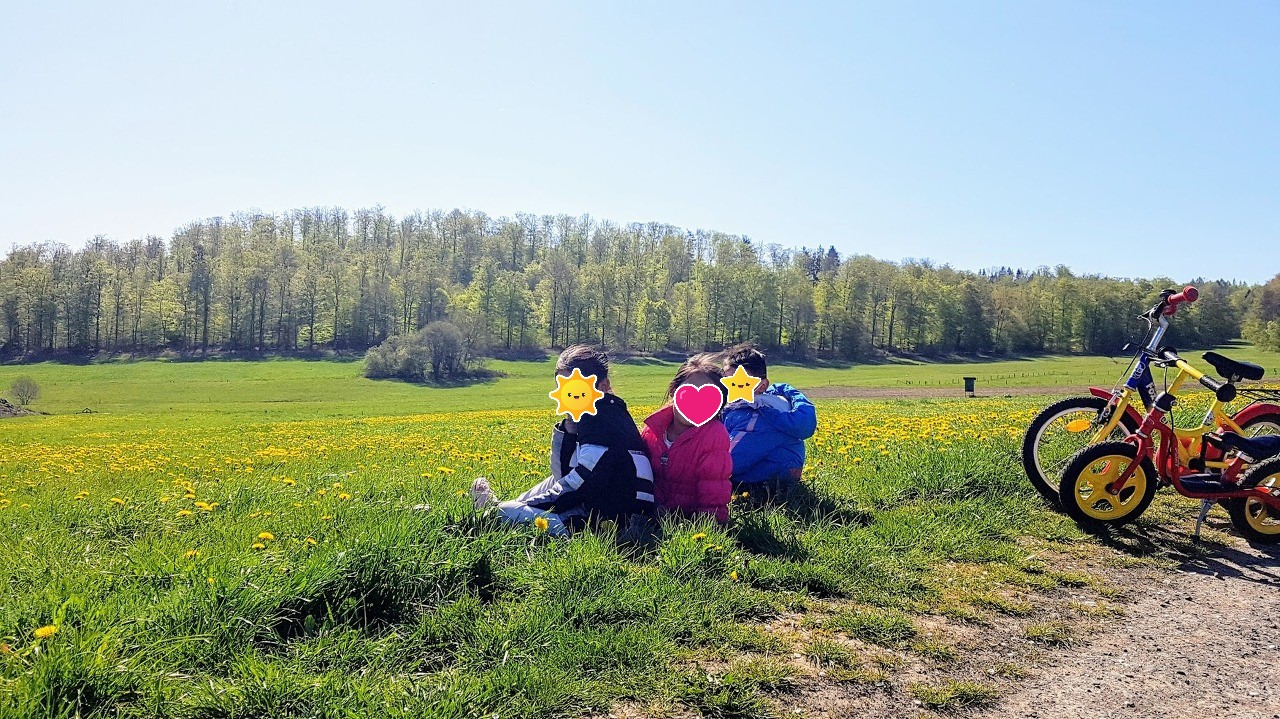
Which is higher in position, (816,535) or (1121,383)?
(1121,383)

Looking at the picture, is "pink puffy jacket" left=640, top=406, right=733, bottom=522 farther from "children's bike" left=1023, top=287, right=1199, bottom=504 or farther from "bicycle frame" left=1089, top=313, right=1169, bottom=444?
"bicycle frame" left=1089, top=313, right=1169, bottom=444

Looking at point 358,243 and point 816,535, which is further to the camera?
point 358,243

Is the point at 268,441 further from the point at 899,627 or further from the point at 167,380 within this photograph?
the point at 167,380

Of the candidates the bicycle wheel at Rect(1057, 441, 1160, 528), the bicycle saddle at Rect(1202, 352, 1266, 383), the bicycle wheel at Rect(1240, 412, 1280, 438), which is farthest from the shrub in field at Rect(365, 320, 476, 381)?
the bicycle saddle at Rect(1202, 352, 1266, 383)

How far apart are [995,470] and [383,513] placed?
5426 mm

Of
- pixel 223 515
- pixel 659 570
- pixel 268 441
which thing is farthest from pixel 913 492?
pixel 268 441

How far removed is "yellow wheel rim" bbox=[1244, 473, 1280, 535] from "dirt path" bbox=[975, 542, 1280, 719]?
0.93m

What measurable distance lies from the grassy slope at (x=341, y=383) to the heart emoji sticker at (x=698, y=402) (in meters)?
28.9

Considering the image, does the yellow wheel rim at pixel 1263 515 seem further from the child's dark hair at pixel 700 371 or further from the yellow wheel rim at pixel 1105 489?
the child's dark hair at pixel 700 371

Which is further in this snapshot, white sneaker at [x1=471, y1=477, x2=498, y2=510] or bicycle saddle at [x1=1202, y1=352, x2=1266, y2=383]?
bicycle saddle at [x1=1202, y1=352, x2=1266, y2=383]

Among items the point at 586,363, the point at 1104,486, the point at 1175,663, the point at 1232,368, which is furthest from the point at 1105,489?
the point at 586,363

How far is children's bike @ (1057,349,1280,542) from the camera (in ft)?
18.0

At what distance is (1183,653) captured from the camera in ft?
12.0

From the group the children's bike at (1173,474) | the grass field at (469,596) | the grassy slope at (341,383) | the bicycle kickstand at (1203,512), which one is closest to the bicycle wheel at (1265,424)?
the children's bike at (1173,474)
